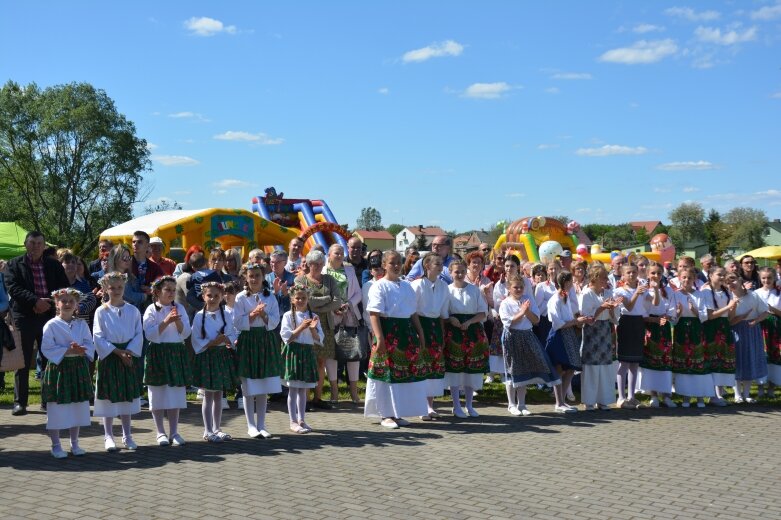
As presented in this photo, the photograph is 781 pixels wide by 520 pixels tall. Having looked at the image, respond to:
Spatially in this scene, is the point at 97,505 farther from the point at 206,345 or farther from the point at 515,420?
the point at 515,420

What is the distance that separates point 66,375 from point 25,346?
2673 millimetres

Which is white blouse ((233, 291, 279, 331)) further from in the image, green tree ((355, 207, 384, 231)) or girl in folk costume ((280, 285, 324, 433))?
green tree ((355, 207, 384, 231))

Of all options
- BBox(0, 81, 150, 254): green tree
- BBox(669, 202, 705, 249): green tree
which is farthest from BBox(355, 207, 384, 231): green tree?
BBox(0, 81, 150, 254): green tree

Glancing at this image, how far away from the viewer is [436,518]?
4.98 m

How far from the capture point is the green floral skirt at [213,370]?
7.18 m

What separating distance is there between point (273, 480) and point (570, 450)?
2.83m

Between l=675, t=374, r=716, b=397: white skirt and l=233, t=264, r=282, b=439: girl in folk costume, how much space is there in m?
5.23

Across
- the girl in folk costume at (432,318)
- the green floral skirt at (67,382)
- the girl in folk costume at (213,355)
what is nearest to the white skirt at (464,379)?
the girl in folk costume at (432,318)

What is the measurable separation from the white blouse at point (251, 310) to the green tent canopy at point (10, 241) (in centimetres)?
898

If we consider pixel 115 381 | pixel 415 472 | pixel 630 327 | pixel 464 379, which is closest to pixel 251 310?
pixel 115 381

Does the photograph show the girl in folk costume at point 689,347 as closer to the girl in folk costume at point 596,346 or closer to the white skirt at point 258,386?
the girl in folk costume at point 596,346

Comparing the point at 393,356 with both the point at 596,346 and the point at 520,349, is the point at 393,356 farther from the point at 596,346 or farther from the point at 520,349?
the point at 596,346

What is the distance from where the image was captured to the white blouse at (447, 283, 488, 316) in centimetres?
876

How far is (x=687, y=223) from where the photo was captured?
10569 cm
